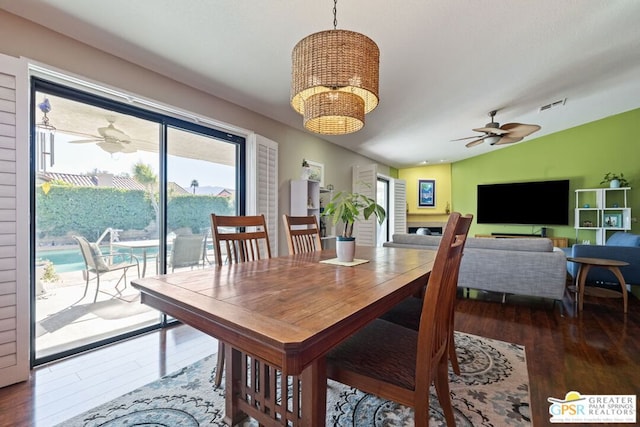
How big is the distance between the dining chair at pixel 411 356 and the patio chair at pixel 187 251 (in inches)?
86.8

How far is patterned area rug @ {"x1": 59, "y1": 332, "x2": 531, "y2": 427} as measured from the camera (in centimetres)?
146

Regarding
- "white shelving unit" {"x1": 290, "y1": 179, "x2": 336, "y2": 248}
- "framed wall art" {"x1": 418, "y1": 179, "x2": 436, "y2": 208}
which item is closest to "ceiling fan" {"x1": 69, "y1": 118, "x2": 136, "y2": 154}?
"white shelving unit" {"x1": 290, "y1": 179, "x2": 336, "y2": 248}

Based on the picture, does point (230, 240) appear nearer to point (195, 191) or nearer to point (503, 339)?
point (195, 191)

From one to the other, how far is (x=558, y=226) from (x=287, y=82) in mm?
6196

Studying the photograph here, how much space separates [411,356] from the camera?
3.86 feet

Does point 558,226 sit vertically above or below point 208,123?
below

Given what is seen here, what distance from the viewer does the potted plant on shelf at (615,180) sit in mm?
5086

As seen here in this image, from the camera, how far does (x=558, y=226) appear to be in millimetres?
5812

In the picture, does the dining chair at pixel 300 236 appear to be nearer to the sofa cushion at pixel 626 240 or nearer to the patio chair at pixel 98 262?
the patio chair at pixel 98 262

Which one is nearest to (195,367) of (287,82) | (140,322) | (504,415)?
(140,322)

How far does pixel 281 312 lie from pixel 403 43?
7.72ft

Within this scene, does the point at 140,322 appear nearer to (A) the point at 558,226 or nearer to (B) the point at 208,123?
(B) the point at 208,123

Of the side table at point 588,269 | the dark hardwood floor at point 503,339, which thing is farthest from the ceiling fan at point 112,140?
the side table at point 588,269

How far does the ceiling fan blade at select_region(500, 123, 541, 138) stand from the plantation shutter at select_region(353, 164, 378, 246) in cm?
215
